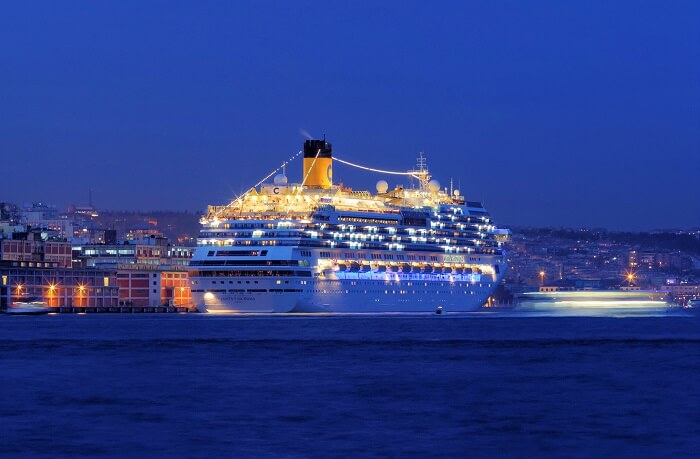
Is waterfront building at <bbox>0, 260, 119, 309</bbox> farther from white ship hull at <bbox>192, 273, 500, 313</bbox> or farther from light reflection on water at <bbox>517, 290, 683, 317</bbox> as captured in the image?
light reflection on water at <bbox>517, 290, 683, 317</bbox>

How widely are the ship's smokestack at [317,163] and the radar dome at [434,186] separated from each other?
7426 mm

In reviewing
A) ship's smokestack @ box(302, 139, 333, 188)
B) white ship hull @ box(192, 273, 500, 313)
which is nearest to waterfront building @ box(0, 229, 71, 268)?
ship's smokestack @ box(302, 139, 333, 188)

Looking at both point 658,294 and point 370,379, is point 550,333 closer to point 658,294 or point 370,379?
point 370,379

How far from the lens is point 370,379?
40.9m

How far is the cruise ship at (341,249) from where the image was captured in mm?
91875

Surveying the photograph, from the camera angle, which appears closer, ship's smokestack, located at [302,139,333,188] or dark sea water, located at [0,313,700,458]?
dark sea water, located at [0,313,700,458]

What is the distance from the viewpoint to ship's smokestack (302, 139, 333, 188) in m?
105

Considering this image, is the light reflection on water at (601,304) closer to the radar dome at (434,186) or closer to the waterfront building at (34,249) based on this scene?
the radar dome at (434,186)

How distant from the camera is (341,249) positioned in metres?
96.2

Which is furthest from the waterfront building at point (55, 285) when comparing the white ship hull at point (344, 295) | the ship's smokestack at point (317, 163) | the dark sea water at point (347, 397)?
the dark sea water at point (347, 397)

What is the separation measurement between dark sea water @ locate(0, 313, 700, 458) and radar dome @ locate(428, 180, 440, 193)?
153ft

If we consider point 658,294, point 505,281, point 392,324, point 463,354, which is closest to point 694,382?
point 463,354

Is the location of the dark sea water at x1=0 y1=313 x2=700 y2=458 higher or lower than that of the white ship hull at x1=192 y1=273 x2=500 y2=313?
lower

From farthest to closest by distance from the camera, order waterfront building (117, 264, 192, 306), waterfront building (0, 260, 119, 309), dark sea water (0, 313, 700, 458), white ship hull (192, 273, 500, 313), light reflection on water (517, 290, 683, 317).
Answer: waterfront building (117, 264, 192, 306)
waterfront building (0, 260, 119, 309)
light reflection on water (517, 290, 683, 317)
white ship hull (192, 273, 500, 313)
dark sea water (0, 313, 700, 458)
